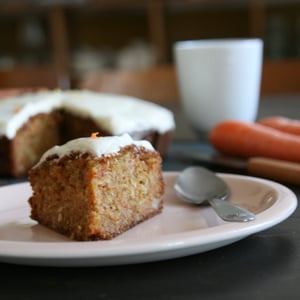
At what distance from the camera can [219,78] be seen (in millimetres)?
1662

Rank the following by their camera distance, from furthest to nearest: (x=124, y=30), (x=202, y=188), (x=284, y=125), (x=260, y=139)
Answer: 1. (x=124, y=30)
2. (x=284, y=125)
3. (x=260, y=139)
4. (x=202, y=188)

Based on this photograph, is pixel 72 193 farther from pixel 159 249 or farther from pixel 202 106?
pixel 202 106

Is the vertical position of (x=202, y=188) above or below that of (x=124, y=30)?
below

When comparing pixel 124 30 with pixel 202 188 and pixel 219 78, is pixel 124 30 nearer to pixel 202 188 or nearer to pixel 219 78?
pixel 219 78

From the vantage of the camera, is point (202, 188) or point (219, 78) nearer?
point (202, 188)

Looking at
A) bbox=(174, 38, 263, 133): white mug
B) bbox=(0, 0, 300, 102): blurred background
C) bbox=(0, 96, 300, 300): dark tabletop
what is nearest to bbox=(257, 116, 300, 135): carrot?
bbox=(174, 38, 263, 133): white mug

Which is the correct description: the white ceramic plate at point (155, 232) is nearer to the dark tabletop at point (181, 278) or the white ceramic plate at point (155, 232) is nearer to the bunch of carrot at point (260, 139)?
the dark tabletop at point (181, 278)

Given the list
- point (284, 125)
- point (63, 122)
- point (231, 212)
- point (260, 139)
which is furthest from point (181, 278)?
point (63, 122)

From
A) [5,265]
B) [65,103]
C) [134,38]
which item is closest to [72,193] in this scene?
[5,265]

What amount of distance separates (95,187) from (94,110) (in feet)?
2.57

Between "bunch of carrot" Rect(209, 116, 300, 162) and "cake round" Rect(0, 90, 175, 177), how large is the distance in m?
0.17

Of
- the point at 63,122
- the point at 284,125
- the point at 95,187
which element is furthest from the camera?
the point at 63,122

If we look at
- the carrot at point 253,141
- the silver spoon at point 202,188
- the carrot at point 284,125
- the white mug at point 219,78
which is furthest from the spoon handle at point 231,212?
the white mug at point 219,78

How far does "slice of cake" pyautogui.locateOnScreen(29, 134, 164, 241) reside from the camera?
2.44ft
